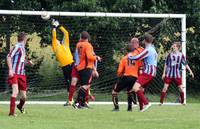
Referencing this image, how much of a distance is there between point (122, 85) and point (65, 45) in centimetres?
326

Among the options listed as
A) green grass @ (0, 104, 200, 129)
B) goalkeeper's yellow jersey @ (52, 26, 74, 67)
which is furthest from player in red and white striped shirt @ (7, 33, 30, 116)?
goalkeeper's yellow jersey @ (52, 26, 74, 67)

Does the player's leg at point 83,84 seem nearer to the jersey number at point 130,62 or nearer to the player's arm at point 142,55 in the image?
the jersey number at point 130,62

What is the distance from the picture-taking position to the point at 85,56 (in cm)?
1661

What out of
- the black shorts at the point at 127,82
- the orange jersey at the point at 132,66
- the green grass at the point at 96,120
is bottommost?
the green grass at the point at 96,120

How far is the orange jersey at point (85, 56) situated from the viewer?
1652cm

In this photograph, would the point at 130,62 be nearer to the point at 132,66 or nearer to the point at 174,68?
the point at 132,66

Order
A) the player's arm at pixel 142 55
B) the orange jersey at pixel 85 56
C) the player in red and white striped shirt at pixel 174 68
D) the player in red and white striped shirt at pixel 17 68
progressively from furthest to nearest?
the player in red and white striped shirt at pixel 174 68
the orange jersey at pixel 85 56
the player's arm at pixel 142 55
the player in red and white striped shirt at pixel 17 68

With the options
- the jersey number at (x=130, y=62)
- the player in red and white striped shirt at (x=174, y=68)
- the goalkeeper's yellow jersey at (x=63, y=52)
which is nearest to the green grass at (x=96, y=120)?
the jersey number at (x=130, y=62)

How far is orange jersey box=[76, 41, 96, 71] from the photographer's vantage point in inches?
650

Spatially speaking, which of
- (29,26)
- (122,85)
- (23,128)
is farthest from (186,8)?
(23,128)

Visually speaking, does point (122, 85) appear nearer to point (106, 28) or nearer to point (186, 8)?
point (106, 28)

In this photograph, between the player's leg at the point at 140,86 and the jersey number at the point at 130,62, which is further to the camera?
the jersey number at the point at 130,62

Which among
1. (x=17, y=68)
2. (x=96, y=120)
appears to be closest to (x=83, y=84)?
(x=17, y=68)

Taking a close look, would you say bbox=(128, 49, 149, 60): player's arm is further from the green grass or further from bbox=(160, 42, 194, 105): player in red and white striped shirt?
bbox=(160, 42, 194, 105): player in red and white striped shirt
